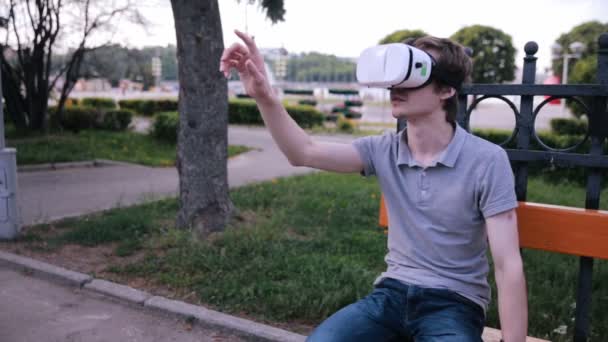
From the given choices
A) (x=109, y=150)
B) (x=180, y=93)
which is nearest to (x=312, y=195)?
(x=180, y=93)

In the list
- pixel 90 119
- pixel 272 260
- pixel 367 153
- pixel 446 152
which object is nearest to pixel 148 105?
pixel 90 119

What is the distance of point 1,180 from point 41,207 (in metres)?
1.93

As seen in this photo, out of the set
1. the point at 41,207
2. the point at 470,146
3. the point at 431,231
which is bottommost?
the point at 41,207

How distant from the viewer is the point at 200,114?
5438 mm

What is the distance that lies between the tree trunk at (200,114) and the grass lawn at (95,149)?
20.4ft

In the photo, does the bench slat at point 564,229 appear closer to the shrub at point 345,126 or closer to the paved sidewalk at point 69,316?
the paved sidewalk at point 69,316

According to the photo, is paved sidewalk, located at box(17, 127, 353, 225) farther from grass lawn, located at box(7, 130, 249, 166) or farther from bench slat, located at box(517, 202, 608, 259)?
bench slat, located at box(517, 202, 608, 259)

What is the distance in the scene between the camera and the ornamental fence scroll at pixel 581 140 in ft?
8.00

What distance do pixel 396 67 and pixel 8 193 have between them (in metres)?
4.50

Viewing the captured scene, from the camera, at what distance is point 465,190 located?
6.91 feet

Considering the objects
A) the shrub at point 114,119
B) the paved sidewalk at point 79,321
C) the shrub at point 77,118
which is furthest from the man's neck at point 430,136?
the shrub at point 114,119

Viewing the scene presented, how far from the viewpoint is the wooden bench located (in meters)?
2.42

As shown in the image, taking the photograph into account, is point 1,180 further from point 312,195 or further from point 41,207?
point 312,195

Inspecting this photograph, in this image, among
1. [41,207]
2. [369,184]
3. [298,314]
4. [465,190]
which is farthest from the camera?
[369,184]
